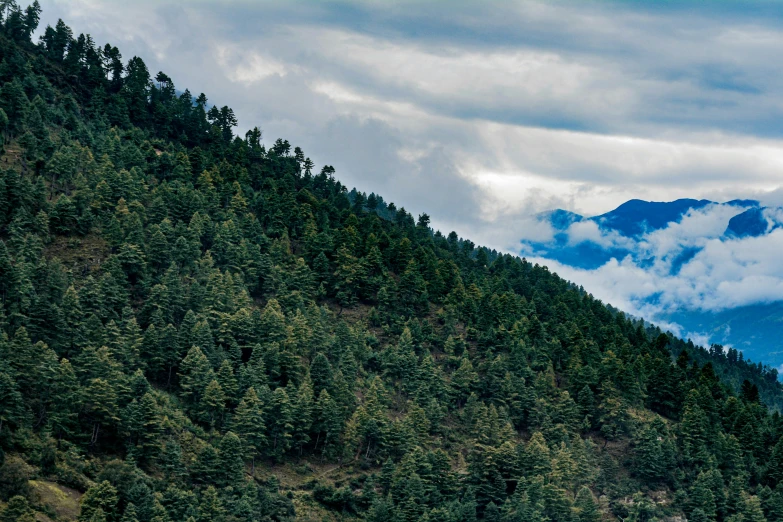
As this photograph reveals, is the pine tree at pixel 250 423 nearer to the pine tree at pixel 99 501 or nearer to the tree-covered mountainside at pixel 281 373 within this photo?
the tree-covered mountainside at pixel 281 373

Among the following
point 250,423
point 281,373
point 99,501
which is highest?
point 281,373

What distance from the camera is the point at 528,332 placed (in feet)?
495

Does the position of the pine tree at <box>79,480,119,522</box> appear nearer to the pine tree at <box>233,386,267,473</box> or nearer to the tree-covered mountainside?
the tree-covered mountainside

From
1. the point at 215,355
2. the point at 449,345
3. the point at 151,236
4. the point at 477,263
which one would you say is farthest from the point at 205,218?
the point at 477,263

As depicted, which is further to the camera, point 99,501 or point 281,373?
point 281,373

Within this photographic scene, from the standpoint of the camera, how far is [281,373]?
394ft

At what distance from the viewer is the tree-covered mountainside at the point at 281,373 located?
3674 inches

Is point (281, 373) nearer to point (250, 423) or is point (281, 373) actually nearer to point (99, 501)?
point (250, 423)

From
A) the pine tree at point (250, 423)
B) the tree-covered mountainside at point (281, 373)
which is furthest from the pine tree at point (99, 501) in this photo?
the pine tree at point (250, 423)

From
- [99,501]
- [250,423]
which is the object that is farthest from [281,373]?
[99,501]

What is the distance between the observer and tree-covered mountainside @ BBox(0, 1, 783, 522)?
93312 mm

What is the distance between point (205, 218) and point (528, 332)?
63.1m

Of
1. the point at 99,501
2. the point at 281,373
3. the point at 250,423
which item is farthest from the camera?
Result: the point at 281,373

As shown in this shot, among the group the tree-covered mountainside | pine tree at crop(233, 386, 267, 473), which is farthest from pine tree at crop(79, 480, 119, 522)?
pine tree at crop(233, 386, 267, 473)
